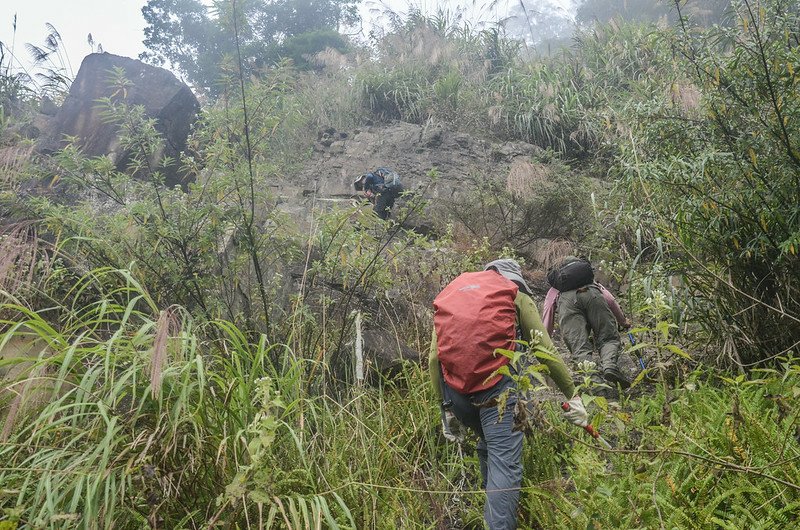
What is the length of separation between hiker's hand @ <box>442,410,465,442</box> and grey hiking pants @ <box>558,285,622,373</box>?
2.22 meters

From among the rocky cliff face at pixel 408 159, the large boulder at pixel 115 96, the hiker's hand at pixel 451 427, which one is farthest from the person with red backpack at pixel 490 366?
the rocky cliff face at pixel 408 159

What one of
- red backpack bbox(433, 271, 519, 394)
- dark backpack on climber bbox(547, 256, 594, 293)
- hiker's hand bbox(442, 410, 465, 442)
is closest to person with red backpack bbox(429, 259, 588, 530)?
red backpack bbox(433, 271, 519, 394)

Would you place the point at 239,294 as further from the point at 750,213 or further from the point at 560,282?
the point at 750,213

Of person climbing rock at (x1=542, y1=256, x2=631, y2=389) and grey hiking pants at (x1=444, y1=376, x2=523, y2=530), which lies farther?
person climbing rock at (x1=542, y1=256, x2=631, y2=389)

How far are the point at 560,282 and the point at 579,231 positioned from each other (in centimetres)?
381

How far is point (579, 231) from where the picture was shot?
8898 mm

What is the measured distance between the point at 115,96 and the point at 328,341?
18.1 feet

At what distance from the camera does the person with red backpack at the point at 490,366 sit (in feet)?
9.54

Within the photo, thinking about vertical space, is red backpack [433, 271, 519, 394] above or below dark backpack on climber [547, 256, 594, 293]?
above

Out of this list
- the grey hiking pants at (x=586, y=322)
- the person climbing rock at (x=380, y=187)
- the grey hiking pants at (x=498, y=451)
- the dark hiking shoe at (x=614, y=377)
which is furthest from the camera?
the person climbing rock at (x=380, y=187)

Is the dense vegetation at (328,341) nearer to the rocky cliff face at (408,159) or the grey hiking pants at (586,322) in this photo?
the grey hiking pants at (586,322)

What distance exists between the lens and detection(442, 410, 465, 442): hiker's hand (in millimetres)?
3355

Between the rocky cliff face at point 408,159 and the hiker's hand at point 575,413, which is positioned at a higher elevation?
the rocky cliff face at point 408,159

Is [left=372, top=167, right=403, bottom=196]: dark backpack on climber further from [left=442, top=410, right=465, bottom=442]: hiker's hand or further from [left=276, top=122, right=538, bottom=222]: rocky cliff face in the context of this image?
[left=442, top=410, right=465, bottom=442]: hiker's hand
